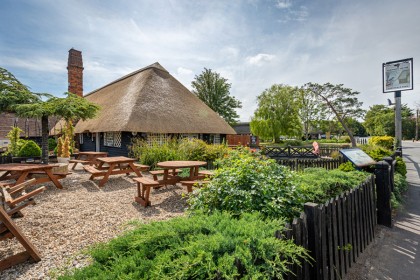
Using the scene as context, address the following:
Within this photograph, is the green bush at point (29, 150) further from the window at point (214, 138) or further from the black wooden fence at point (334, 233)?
the black wooden fence at point (334, 233)

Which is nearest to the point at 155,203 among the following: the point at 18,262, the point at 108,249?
the point at 18,262

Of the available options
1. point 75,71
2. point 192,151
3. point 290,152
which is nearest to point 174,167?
point 192,151

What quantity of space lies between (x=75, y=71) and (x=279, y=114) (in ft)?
83.3

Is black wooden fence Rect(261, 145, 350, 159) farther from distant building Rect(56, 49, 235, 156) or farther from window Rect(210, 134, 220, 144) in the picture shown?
window Rect(210, 134, 220, 144)

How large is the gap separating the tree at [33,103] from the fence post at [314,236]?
29.6ft

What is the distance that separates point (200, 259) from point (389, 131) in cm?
5610

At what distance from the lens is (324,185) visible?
3.13m

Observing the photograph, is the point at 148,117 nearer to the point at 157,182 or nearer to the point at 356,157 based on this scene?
the point at 157,182

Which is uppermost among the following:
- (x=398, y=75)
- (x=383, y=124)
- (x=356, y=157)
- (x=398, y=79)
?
(x=398, y=75)

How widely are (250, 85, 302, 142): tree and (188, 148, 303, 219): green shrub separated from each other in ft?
96.6

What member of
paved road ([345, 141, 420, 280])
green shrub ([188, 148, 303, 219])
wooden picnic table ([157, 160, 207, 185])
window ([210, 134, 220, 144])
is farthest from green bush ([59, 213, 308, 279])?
window ([210, 134, 220, 144])

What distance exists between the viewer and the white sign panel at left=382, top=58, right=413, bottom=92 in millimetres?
11892

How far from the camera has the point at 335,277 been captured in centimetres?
234

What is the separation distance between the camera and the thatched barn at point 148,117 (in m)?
12.6
